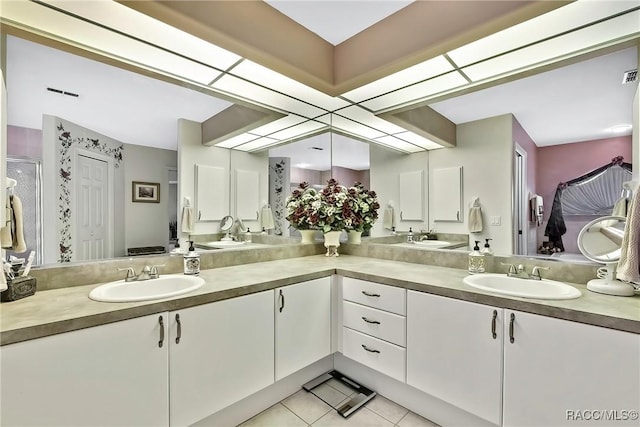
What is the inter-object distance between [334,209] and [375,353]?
1165 millimetres

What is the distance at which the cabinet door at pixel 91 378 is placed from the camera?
37.4 inches

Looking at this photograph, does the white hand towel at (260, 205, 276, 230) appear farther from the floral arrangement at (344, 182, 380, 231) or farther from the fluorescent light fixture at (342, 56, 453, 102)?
the fluorescent light fixture at (342, 56, 453, 102)

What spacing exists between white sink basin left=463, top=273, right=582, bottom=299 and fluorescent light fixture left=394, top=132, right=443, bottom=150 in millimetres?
987

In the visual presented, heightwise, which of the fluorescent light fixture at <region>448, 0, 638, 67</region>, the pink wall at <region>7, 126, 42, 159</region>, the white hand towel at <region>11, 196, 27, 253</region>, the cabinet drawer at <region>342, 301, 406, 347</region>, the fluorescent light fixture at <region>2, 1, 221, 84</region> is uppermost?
the fluorescent light fixture at <region>448, 0, 638, 67</region>

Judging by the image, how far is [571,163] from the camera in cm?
162

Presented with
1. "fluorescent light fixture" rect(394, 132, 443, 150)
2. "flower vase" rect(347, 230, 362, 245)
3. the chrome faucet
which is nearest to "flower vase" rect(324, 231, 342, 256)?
"flower vase" rect(347, 230, 362, 245)

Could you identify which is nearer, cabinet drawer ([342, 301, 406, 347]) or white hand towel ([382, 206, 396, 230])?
cabinet drawer ([342, 301, 406, 347])

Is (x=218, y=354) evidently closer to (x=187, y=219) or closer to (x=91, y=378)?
(x=91, y=378)

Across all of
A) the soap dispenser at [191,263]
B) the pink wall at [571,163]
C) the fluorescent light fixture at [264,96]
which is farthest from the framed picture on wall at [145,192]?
the pink wall at [571,163]

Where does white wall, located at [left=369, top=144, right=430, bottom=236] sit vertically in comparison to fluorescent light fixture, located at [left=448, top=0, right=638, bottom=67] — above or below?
below

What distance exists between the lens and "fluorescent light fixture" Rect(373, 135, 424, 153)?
227 cm

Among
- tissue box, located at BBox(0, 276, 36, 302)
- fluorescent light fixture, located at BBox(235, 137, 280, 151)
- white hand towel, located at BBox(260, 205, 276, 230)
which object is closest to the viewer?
tissue box, located at BBox(0, 276, 36, 302)

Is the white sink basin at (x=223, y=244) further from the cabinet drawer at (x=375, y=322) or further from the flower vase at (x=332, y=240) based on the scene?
the cabinet drawer at (x=375, y=322)

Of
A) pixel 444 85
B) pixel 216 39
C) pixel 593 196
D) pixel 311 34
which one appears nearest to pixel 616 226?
pixel 593 196
